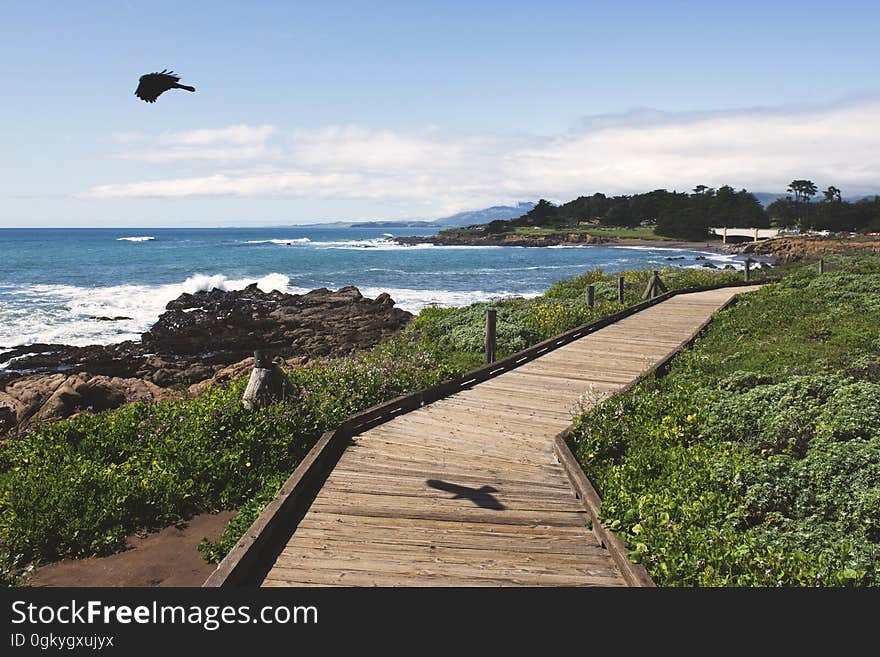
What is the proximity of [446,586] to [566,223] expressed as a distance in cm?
17568

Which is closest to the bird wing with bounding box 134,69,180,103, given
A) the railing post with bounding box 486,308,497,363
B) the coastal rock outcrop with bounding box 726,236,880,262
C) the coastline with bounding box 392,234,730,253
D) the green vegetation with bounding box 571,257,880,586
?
the green vegetation with bounding box 571,257,880,586

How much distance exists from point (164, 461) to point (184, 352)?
20086mm

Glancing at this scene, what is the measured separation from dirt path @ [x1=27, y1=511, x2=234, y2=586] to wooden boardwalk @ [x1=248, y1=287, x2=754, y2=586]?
1.07 m

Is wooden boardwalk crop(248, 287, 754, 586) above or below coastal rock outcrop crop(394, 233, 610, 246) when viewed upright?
below

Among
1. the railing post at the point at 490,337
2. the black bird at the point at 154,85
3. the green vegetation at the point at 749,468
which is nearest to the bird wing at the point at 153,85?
the black bird at the point at 154,85

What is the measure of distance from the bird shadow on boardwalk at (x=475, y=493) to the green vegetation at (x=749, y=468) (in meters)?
1.22

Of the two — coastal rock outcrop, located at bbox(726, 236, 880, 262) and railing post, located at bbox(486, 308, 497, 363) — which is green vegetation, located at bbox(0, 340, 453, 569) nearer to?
railing post, located at bbox(486, 308, 497, 363)

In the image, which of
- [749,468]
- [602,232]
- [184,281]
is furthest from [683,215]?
[749,468]

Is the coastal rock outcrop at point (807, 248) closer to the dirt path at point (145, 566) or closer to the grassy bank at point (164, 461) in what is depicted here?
the grassy bank at point (164, 461)

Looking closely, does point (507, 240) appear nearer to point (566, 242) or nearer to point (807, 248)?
point (566, 242)

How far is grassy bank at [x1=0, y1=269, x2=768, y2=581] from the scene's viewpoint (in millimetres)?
6645

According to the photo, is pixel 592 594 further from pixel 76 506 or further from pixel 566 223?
pixel 566 223

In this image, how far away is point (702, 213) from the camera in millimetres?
134375

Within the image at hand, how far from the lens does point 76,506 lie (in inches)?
273
